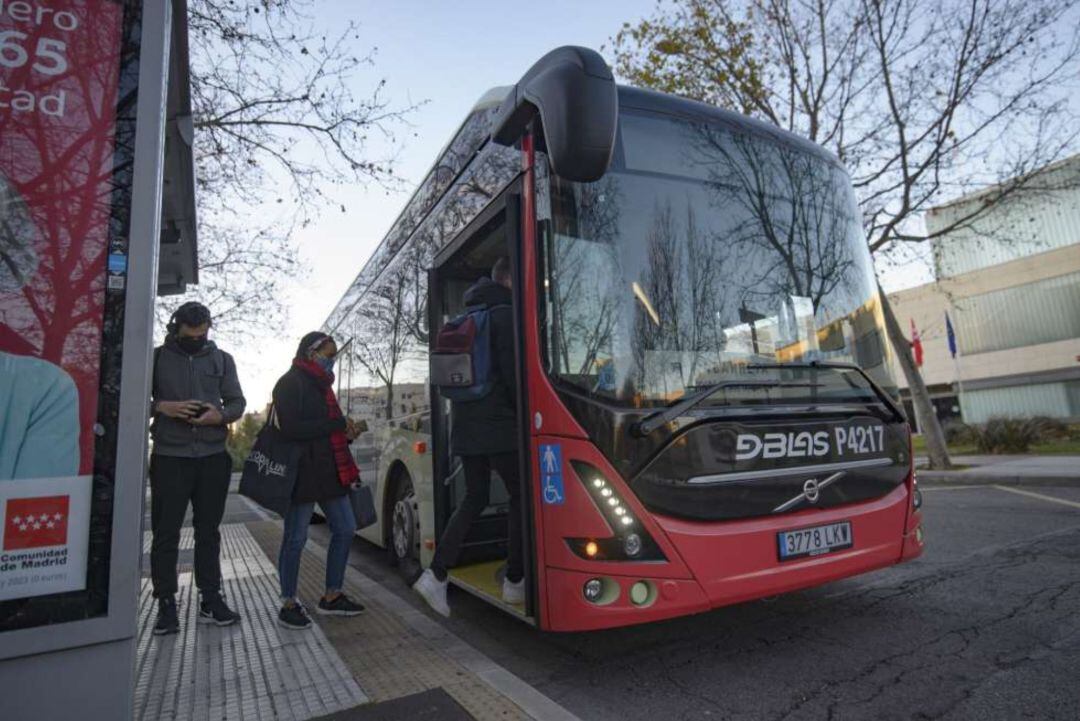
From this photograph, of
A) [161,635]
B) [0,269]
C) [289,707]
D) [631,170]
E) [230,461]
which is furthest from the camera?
[230,461]

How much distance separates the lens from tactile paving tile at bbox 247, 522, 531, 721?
2.72m

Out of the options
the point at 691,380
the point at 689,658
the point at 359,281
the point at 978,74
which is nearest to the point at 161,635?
the point at 689,658

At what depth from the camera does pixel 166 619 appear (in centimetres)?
380

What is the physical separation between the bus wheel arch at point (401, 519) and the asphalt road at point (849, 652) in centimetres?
46

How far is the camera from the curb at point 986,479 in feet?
32.4

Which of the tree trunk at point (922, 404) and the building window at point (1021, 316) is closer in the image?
the tree trunk at point (922, 404)

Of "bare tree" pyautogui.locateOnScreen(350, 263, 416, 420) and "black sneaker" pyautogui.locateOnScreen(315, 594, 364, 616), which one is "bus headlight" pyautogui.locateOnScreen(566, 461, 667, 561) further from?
"bare tree" pyautogui.locateOnScreen(350, 263, 416, 420)

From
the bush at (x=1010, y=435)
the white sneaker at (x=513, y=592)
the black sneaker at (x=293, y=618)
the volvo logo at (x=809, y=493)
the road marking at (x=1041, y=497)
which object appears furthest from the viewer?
the bush at (x=1010, y=435)

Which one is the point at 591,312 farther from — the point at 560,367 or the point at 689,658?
the point at 689,658

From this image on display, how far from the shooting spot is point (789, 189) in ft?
12.4

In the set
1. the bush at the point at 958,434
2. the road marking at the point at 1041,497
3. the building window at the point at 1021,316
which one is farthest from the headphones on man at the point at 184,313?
the building window at the point at 1021,316

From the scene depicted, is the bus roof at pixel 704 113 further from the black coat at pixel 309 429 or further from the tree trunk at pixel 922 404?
the tree trunk at pixel 922 404

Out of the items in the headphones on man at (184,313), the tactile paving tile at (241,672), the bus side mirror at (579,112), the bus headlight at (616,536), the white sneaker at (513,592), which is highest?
the bus side mirror at (579,112)

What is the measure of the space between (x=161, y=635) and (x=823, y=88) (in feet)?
54.6
